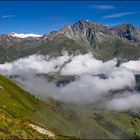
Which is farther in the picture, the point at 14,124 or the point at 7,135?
the point at 14,124

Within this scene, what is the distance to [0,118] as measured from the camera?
87.8 meters

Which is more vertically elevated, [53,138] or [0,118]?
[0,118]

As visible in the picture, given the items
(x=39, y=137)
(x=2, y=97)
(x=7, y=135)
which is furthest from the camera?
(x=2, y=97)

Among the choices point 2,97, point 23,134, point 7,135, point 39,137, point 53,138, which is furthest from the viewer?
point 2,97

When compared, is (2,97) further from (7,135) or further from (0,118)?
(7,135)

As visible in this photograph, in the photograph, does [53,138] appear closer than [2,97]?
Yes

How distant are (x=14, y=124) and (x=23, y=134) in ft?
29.4

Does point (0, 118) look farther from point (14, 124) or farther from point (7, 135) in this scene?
point (7, 135)

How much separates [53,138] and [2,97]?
109391 millimetres

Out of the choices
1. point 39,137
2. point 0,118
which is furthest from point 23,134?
point 0,118

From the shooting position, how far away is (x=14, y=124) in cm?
8588

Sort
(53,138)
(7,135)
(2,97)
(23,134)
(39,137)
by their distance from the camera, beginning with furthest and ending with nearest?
(2,97), (53,138), (39,137), (23,134), (7,135)

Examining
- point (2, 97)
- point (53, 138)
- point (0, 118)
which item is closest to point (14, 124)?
point (0, 118)

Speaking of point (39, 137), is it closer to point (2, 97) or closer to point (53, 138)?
point (53, 138)
